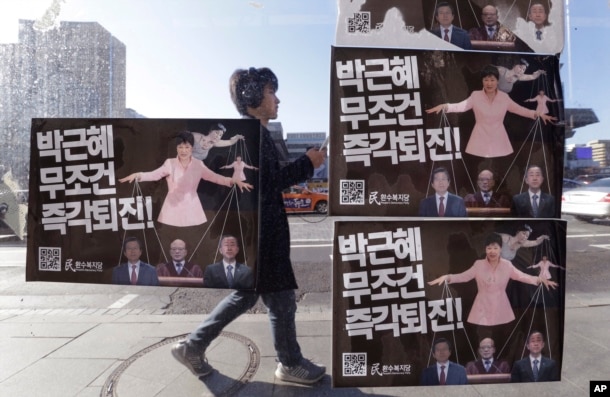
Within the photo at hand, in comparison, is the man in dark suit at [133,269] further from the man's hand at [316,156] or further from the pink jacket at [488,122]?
the pink jacket at [488,122]

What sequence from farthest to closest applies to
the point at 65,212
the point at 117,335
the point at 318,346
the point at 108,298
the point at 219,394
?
the point at 108,298, the point at 117,335, the point at 318,346, the point at 219,394, the point at 65,212

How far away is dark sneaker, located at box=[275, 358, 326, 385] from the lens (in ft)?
7.77

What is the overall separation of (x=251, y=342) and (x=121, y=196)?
1767 millimetres

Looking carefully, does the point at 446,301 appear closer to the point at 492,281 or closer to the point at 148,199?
the point at 492,281

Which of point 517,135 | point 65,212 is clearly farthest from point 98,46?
point 517,135

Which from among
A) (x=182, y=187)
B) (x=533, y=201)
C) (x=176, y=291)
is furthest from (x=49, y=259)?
(x=176, y=291)

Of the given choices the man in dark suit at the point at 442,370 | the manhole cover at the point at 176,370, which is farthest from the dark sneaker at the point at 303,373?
the man in dark suit at the point at 442,370

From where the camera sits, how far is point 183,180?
1.83 m

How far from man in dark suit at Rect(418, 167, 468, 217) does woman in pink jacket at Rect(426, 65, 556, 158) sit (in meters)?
0.18

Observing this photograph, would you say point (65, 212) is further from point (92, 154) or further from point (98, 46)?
point (98, 46)

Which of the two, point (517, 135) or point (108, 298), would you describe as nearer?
point (517, 135)

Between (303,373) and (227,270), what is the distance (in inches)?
39.5

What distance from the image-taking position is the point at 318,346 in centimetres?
302

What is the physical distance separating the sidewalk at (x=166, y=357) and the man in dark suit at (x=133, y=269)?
35.6 inches
